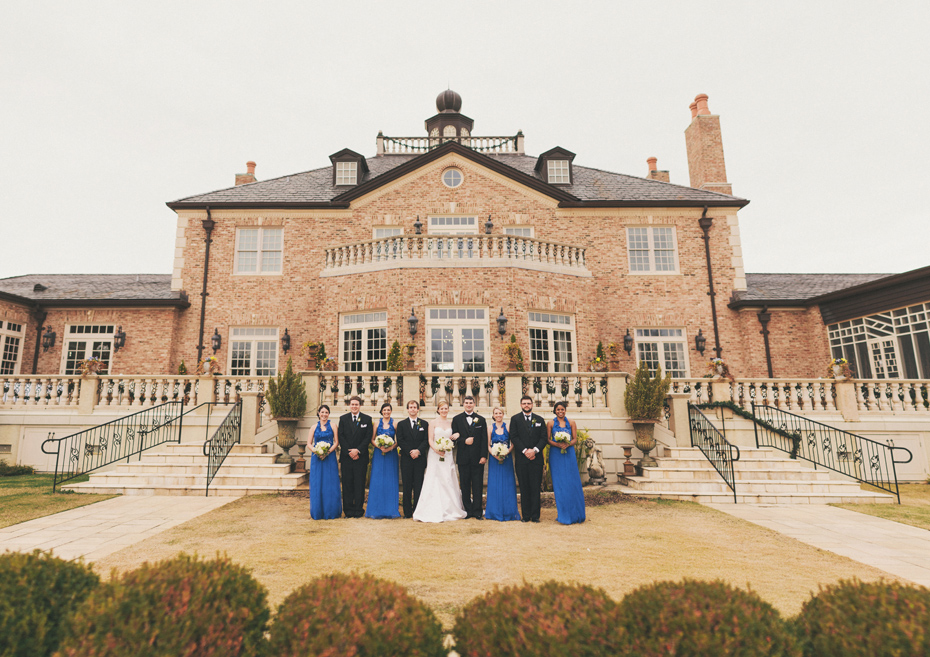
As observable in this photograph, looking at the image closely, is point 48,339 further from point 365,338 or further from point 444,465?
point 444,465

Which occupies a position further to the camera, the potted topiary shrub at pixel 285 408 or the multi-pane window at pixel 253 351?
the multi-pane window at pixel 253 351

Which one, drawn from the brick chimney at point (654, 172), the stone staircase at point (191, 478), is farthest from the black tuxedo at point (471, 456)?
the brick chimney at point (654, 172)

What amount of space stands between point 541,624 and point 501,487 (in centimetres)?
564

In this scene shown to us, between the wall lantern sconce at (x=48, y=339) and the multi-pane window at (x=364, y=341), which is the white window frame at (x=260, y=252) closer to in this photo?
the multi-pane window at (x=364, y=341)

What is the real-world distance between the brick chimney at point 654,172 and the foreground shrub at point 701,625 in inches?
892

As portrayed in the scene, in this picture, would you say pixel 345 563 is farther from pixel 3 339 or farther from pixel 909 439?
pixel 3 339

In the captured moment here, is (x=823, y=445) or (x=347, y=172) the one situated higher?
(x=347, y=172)

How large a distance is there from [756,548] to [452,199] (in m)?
14.9

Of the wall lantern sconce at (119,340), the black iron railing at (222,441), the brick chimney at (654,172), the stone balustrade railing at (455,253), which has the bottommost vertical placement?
the black iron railing at (222,441)

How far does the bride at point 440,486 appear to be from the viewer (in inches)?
316

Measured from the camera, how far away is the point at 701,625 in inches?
99.7

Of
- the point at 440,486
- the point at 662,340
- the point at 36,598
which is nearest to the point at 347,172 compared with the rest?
the point at 662,340

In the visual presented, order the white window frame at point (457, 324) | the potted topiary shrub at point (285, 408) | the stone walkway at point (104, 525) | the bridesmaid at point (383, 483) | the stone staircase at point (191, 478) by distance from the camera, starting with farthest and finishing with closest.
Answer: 1. the white window frame at point (457, 324)
2. the potted topiary shrub at point (285, 408)
3. the stone staircase at point (191, 478)
4. the bridesmaid at point (383, 483)
5. the stone walkway at point (104, 525)

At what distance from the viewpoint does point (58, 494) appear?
971 cm
